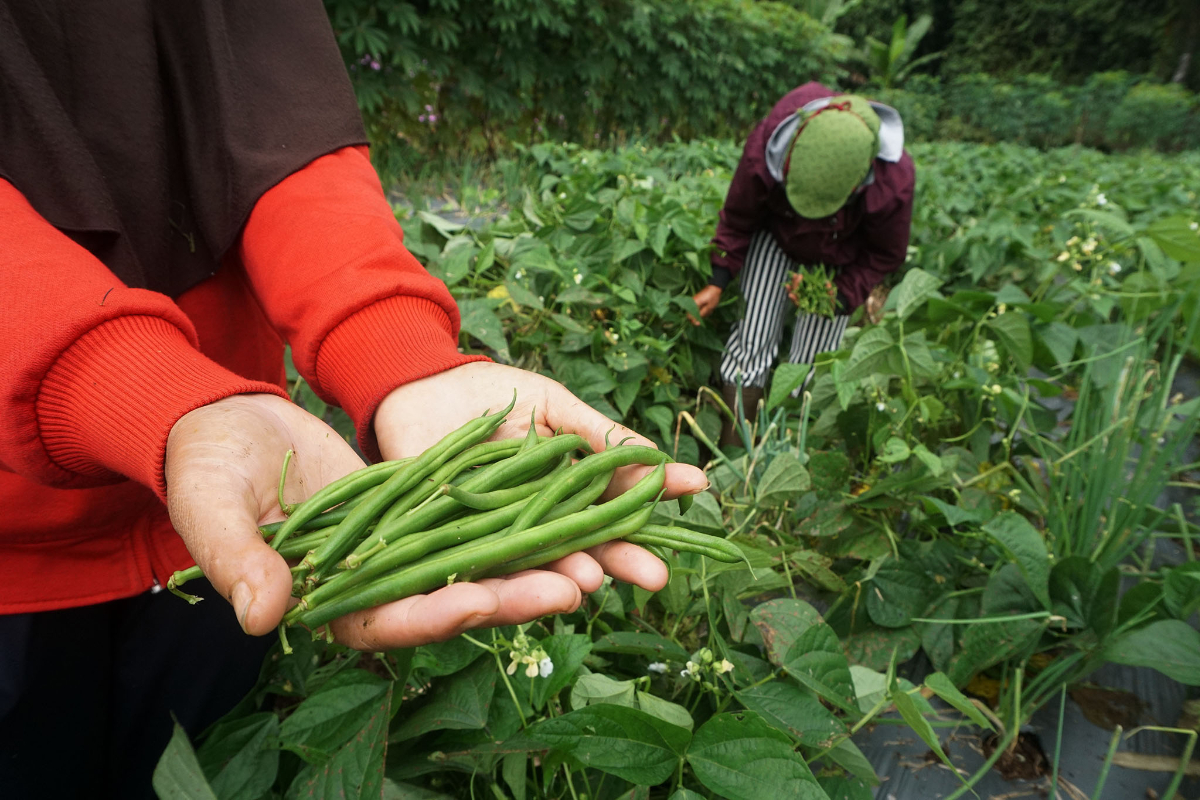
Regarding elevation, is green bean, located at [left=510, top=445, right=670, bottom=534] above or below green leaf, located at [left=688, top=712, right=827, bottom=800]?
above

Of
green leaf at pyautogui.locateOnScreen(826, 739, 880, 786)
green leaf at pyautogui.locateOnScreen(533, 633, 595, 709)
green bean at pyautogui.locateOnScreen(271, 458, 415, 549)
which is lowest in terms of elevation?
green leaf at pyautogui.locateOnScreen(826, 739, 880, 786)

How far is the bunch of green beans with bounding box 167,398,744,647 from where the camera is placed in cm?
96

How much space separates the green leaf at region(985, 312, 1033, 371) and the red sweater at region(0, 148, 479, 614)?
1.71 metres

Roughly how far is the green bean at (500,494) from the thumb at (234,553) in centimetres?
28

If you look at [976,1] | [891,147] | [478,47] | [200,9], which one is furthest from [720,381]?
[976,1]

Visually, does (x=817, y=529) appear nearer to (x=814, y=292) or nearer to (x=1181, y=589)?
(x=1181, y=589)

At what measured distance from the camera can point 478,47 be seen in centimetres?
626

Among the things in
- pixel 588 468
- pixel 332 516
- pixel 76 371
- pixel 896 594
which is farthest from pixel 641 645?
pixel 76 371

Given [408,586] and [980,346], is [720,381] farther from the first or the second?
[408,586]

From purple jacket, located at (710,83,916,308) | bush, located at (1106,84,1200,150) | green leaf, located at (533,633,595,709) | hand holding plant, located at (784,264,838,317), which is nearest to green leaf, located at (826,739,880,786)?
green leaf, located at (533,633,595,709)

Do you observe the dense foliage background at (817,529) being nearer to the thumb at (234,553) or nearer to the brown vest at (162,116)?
the thumb at (234,553)

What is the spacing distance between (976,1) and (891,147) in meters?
28.2

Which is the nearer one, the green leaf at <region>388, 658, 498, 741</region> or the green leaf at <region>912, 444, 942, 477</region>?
the green leaf at <region>388, 658, 498, 741</region>

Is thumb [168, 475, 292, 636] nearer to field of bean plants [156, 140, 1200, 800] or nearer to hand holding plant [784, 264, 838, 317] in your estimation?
field of bean plants [156, 140, 1200, 800]
